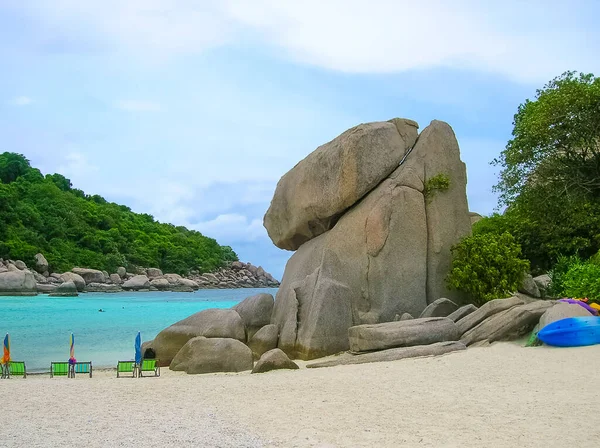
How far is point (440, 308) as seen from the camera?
16.8 meters

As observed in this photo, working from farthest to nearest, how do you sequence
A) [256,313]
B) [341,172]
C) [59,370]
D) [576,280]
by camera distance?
[256,313] → [576,280] → [341,172] → [59,370]

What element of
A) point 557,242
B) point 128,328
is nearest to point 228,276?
point 128,328

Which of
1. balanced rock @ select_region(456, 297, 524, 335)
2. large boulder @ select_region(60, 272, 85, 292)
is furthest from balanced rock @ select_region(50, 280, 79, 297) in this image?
balanced rock @ select_region(456, 297, 524, 335)

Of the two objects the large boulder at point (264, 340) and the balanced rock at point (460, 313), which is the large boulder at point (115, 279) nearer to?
the large boulder at point (264, 340)

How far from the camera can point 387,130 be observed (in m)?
18.7

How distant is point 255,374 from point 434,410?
585 cm

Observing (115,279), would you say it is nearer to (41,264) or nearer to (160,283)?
(160,283)

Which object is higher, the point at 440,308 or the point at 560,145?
the point at 560,145

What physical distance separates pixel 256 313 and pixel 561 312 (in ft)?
29.9

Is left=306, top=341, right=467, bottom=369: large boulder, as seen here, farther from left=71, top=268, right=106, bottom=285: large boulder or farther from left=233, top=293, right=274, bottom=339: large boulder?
left=71, top=268, right=106, bottom=285: large boulder

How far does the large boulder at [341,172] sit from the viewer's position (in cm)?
1817

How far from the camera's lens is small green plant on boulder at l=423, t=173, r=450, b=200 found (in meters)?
18.7

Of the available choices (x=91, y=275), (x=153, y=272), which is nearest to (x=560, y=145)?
(x=91, y=275)

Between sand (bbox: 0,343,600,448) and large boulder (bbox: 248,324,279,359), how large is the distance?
4.66 meters
